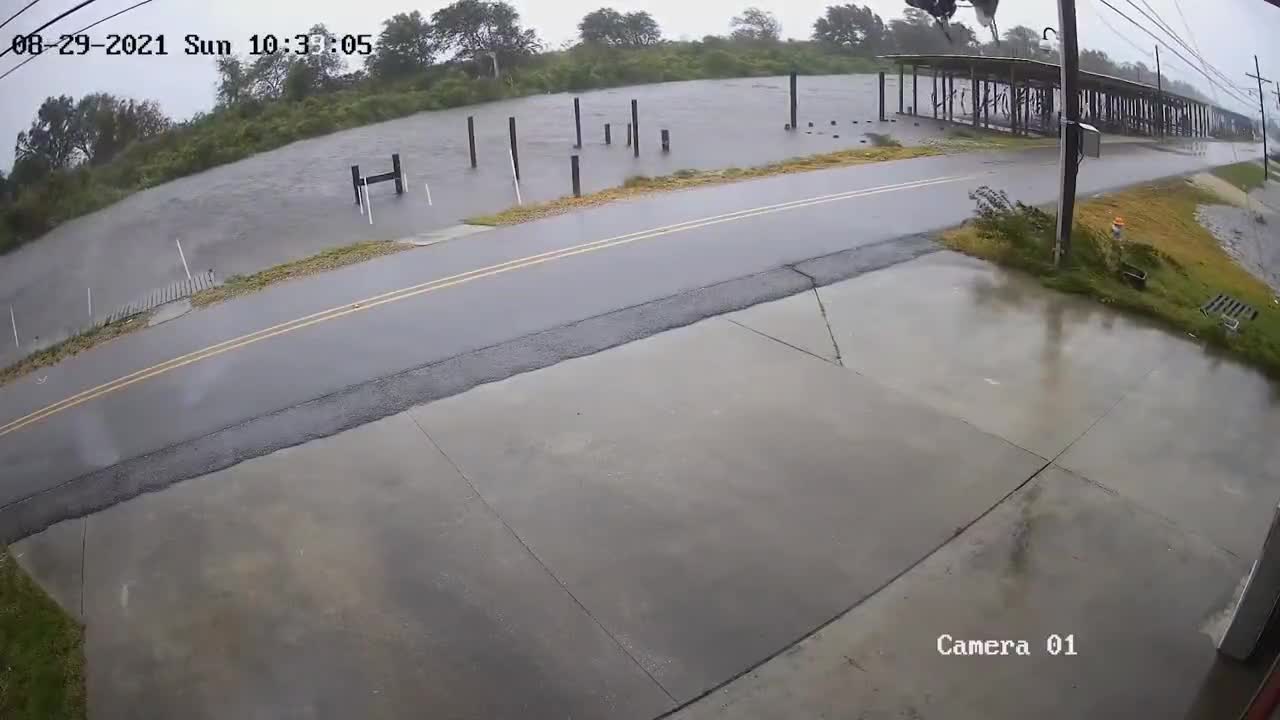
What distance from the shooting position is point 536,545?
617 centimetres

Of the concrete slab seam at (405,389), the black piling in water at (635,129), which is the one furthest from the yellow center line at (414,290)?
the black piling in water at (635,129)

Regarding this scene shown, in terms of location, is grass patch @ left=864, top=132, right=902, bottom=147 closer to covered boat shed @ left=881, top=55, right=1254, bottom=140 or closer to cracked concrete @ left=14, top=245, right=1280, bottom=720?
covered boat shed @ left=881, top=55, right=1254, bottom=140

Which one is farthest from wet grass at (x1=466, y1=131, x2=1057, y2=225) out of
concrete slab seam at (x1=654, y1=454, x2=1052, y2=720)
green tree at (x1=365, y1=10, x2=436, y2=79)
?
concrete slab seam at (x1=654, y1=454, x2=1052, y2=720)

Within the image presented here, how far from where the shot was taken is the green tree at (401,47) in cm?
1060

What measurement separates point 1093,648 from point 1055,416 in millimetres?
3103

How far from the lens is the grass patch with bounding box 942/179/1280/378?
786 centimetres

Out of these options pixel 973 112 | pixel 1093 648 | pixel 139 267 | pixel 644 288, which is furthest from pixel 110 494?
pixel 973 112

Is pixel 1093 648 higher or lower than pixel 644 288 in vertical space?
lower

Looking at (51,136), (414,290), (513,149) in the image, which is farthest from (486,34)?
(51,136)

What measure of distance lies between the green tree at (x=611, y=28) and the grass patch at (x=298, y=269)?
233 inches

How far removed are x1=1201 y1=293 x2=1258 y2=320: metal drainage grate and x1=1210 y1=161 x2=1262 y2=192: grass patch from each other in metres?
1.06

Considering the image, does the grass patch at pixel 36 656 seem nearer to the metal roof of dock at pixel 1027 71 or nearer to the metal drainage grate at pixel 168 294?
the metal drainage grate at pixel 168 294

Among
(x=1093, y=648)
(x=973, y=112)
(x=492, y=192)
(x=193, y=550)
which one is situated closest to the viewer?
(x=1093, y=648)

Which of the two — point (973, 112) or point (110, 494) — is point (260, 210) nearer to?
point (110, 494)
